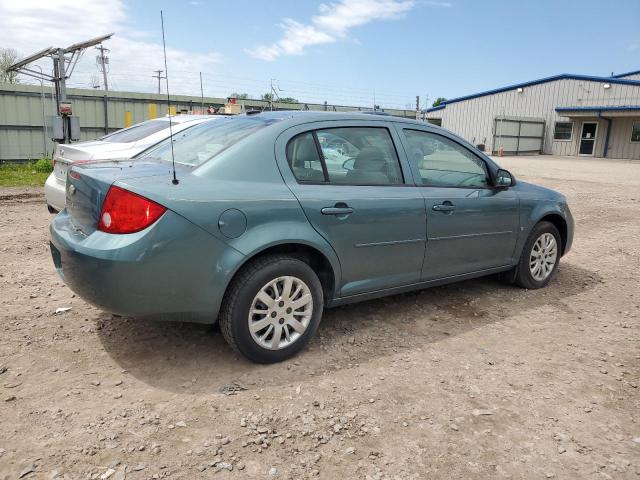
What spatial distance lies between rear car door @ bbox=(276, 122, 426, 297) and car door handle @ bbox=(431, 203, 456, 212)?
0.51 feet

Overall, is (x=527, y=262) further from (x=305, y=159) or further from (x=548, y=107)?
(x=548, y=107)

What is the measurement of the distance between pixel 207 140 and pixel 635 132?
32819 mm

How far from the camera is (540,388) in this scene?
3.17 metres

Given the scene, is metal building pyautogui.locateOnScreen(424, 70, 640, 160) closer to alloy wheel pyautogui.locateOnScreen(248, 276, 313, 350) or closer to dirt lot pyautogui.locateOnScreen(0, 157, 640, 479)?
dirt lot pyautogui.locateOnScreen(0, 157, 640, 479)

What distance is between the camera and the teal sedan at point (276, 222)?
9.48 feet

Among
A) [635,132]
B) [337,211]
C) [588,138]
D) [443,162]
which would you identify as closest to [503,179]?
[443,162]

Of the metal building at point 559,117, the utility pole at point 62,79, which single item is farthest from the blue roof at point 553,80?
the utility pole at point 62,79

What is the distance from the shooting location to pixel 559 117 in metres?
32.2

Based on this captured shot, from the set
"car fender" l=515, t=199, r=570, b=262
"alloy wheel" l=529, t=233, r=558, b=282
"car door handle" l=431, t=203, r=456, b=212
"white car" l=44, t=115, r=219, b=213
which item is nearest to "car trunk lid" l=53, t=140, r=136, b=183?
"white car" l=44, t=115, r=219, b=213

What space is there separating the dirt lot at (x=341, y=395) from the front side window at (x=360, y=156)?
1178 millimetres

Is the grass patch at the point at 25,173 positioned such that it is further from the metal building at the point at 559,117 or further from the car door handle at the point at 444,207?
the metal building at the point at 559,117

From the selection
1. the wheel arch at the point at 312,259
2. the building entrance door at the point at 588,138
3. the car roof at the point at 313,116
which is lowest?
the wheel arch at the point at 312,259

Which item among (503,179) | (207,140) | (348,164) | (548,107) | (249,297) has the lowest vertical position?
(249,297)

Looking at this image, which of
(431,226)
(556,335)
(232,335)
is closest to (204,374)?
(232,335)
